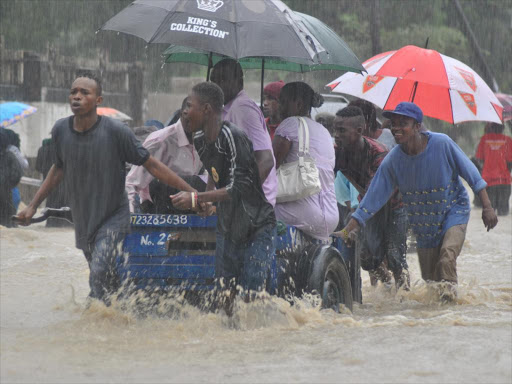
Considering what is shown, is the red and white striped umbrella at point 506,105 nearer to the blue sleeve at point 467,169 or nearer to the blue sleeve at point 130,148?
the blue sleeve at point 467,169

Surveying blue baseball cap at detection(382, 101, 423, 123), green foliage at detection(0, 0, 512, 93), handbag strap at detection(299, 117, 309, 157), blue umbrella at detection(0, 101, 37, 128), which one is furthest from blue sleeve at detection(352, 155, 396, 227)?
green foliage at detection(0, 0, 512, 93)

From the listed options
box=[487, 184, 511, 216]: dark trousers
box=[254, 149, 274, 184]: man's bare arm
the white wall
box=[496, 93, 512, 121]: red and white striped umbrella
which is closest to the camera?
box=[254, 149, 274, 184]: man's bare arm

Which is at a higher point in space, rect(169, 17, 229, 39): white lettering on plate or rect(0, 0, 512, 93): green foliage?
rect(0, 0, 512, 93): green foliage

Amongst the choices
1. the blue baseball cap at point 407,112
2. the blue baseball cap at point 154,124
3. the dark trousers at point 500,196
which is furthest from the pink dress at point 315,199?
the dark trousers at point 500,196

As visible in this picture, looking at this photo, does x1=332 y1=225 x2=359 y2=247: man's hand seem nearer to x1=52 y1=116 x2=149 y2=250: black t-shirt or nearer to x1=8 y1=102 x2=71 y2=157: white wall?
x1=52 y1=116 x2=149 y2=250: black t-shirt

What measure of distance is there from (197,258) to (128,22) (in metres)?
1.76

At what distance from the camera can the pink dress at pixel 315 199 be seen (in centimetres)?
641

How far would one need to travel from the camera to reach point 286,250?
20.5 ft

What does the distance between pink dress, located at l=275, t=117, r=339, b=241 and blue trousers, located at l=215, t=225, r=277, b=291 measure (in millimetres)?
606

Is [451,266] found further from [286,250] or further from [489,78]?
[489,78]

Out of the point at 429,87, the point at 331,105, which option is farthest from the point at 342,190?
the point at 331,105

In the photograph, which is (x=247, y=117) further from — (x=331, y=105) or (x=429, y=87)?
(x=331, y=105)

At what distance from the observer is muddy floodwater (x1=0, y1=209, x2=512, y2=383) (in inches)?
195

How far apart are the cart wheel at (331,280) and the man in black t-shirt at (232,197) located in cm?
42
